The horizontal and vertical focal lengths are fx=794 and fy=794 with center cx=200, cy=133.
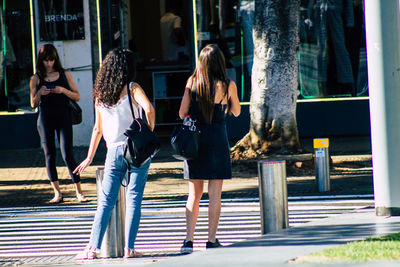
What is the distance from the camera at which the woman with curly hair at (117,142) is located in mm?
7012

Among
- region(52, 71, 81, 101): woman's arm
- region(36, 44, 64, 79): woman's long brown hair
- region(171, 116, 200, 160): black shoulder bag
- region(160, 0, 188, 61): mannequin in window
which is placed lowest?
region(171, 116, 200, 160): black shoulder bag

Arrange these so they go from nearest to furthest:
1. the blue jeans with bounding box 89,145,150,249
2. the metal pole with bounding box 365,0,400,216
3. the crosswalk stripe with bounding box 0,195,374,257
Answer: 1. the blue jeans with bounding box 89,145,150,249
2. the metal pole with bounding box 365,0,400,216
3. the crosswalk stripe with bounding box 0,195,374,257

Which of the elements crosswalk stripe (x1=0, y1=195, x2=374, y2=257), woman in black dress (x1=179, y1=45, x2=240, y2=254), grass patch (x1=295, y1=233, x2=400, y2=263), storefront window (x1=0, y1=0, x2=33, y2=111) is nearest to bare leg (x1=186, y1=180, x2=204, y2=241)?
woman in black dress (x1=179, y1=45, x2=240, y2=254)

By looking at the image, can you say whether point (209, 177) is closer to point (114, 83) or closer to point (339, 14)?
point (114, 83)

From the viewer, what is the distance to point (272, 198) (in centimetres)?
760

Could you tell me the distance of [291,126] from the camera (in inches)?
519

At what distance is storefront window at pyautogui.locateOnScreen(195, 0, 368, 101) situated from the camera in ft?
54.5

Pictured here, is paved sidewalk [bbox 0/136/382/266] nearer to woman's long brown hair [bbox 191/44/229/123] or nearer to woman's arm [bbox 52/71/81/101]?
woman's long brown hair [bbox 191/44/229/123]

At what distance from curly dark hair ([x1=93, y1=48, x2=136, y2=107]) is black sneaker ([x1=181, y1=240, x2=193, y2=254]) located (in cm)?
146

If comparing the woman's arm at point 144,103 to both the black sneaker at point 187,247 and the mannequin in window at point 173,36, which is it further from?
the mannequin in window at point 173,36

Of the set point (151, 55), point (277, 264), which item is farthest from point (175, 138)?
point (151, 55)

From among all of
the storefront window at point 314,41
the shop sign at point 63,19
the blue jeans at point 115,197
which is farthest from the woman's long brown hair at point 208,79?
the shop sign at point 63,19

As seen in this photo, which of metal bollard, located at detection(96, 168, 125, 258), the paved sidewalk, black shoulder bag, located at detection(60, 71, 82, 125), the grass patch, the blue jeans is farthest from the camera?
black shoulder bag, located at detection(60, 71, 82, 125)

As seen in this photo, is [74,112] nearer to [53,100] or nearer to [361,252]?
[53,100]
